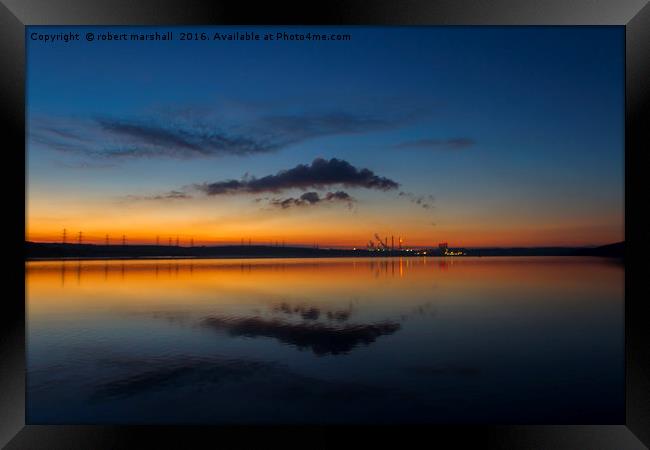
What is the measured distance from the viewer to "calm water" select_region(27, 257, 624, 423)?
6309 millimetres

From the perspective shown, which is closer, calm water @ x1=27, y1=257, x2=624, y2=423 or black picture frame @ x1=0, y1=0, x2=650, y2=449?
black picture frame @ x1=0, y1=0, x2=650, y2=449

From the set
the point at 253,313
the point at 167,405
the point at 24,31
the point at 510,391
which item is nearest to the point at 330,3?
the point at 24,31

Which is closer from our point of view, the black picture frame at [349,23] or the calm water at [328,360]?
the black picture frame at [349,23]

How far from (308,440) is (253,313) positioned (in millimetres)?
9084

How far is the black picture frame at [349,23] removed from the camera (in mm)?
Result: 4000

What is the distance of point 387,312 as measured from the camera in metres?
13.0

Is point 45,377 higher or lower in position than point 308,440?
lower

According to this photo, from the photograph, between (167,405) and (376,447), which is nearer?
(376,447)

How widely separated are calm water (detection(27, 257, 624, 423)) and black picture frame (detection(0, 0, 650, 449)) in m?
1.53

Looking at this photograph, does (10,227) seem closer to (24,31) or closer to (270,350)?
(24,31)

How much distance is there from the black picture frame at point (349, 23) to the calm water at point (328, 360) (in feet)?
5.01

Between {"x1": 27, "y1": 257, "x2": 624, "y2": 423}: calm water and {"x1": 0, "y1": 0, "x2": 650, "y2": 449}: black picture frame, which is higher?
{"x1": 0, "y1": 0, "x2": 650, "y2": 449}: black picture frame

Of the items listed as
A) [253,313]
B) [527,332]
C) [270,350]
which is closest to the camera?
[270,350]

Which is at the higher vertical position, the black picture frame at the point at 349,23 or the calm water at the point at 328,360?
the black picture frame at the point at 349,23
